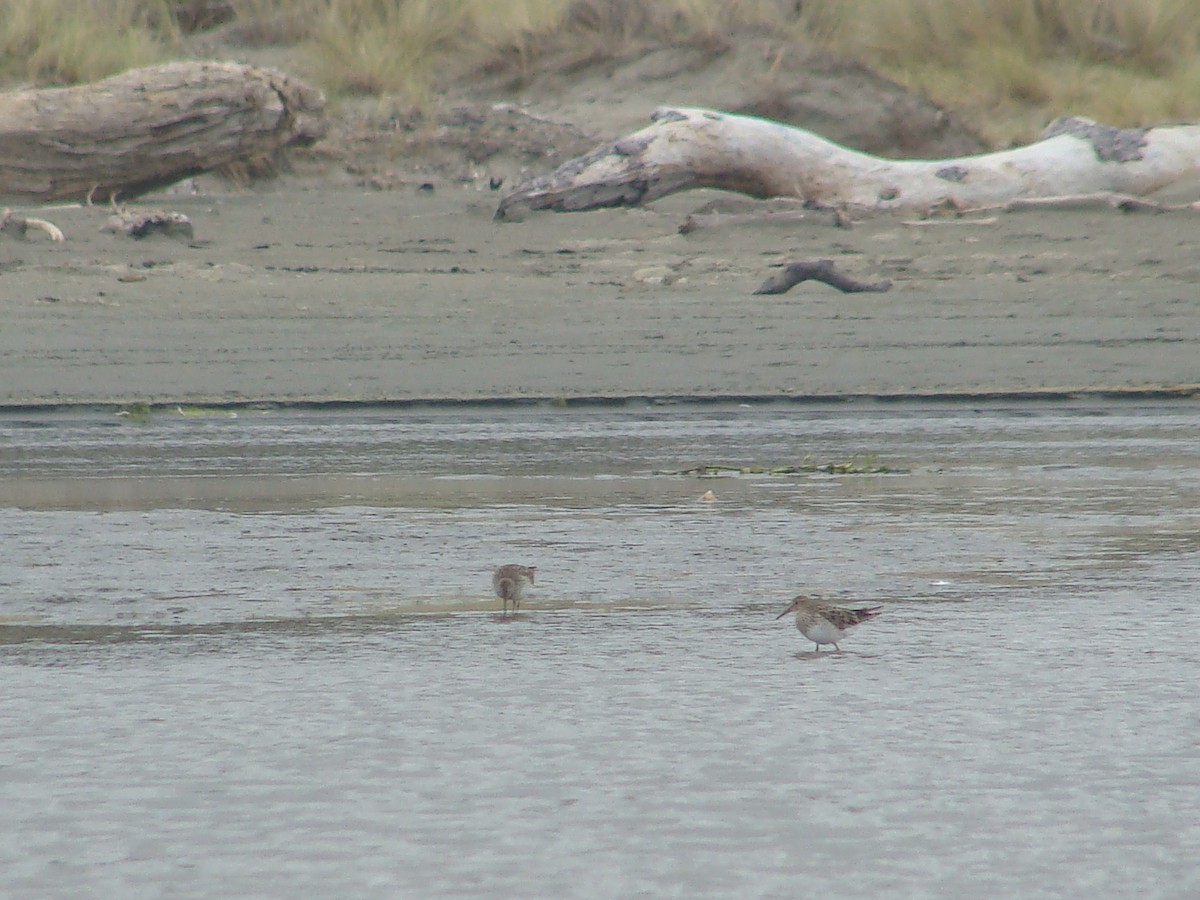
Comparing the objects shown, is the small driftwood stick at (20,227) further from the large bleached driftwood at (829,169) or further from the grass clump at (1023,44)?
the grass clump at (1023,44)

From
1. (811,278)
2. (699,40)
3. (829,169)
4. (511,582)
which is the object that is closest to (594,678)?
(511,582)

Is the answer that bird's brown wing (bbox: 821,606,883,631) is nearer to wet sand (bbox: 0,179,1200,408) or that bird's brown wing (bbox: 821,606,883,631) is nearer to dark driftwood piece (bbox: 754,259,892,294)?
wet sand (bbox: 0,179,1200,408)

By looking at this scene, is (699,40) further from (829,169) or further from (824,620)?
(824,620)

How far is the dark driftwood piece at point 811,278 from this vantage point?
42.7 feet

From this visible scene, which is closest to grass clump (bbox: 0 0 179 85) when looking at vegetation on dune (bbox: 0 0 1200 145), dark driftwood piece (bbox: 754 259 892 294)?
vegetation on dune (bbox: 0 0 1200 145)

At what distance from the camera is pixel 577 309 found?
1248cm

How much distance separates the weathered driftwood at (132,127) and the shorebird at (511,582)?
1067cm

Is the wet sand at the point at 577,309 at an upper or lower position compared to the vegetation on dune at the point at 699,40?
lower

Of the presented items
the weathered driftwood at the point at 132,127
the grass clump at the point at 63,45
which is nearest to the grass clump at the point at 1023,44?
the grass clump at the point at 63,45

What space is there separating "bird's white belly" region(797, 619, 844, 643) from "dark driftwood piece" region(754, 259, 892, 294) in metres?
7.96

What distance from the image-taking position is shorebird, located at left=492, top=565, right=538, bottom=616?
5.70m

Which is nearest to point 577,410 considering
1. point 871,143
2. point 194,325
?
point 194,325

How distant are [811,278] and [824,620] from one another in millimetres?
8015

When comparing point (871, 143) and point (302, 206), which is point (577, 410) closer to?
point (302, 206)
